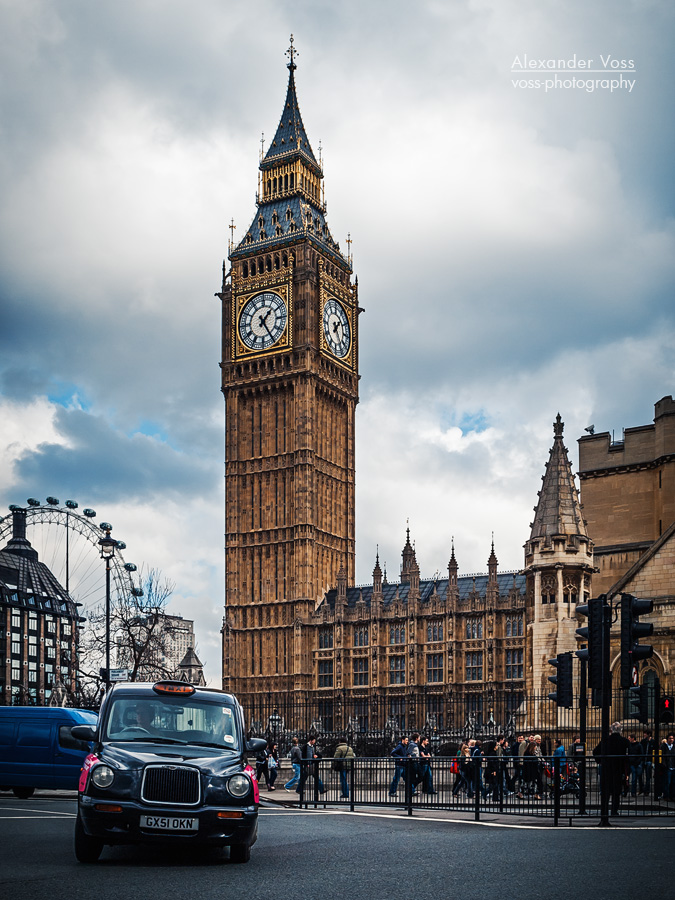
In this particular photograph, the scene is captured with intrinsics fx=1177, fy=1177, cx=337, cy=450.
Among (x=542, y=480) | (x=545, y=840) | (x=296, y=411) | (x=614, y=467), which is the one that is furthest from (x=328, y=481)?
(x=545, y=840)

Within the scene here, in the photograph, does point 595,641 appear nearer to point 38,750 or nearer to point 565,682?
point 565,682

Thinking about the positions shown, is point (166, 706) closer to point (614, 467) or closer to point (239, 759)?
point (239, 759)

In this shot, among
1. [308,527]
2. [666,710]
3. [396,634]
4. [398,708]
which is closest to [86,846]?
[666,710]

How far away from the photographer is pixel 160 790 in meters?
11.4

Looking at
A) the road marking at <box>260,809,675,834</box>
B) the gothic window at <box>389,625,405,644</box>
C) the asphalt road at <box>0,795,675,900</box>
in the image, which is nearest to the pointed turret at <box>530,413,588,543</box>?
the road marking at <box>260,809,675,834</box>

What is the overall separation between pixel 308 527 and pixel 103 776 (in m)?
79.2

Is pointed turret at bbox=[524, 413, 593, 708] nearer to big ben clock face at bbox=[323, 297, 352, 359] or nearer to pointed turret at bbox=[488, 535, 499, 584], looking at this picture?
pointed turret at bbox=[488, 535, 499, 584]

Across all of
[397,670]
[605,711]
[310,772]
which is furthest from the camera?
[397,670]

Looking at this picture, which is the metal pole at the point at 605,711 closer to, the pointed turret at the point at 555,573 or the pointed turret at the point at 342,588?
the pointed turret at the point at 555,573

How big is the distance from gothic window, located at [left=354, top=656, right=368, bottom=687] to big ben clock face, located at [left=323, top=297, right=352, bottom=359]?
993 inches

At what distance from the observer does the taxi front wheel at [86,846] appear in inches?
451

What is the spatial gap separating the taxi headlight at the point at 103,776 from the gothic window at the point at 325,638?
77.7m

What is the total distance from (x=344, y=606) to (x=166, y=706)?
75759 millimetres

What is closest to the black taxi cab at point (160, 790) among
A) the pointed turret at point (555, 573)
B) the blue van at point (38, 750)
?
the blue van at point (38, 750)
